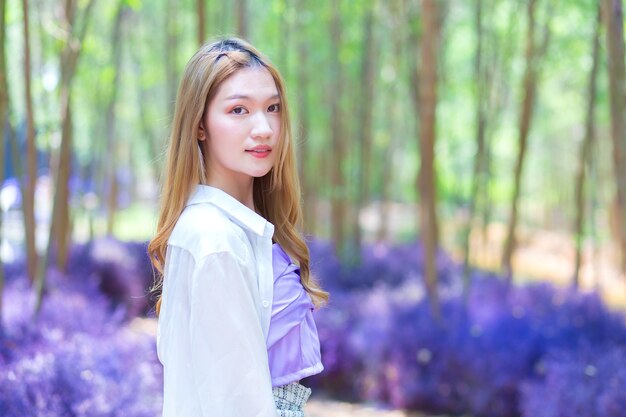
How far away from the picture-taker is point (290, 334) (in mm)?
1299

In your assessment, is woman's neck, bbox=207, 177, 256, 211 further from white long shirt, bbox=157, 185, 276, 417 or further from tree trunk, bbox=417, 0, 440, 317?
tree trunk, bbox=417, 0, 440, 317

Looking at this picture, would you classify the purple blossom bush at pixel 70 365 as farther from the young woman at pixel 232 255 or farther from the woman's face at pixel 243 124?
the woman's face at pixel 243 124

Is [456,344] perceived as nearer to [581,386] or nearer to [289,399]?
[581,386]

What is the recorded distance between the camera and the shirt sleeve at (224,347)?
1143mm

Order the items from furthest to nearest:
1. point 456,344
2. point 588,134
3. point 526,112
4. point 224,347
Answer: point 526,112
point 588,134
point 456,344
point 224,347

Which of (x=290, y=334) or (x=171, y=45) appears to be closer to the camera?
(x=290, y=334)

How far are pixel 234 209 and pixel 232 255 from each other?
0.13 metres

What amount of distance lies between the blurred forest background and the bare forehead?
69cm

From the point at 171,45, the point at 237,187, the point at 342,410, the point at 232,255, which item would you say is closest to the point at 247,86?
the point at 237,187

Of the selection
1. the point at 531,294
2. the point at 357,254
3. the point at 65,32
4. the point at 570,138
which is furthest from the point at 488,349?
the point at 570,138

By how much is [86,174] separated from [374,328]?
6.59 metres

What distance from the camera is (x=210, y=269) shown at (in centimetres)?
116

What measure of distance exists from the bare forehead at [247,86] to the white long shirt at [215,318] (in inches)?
7.7

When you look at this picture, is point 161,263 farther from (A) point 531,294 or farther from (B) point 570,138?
(B) point 570,138
